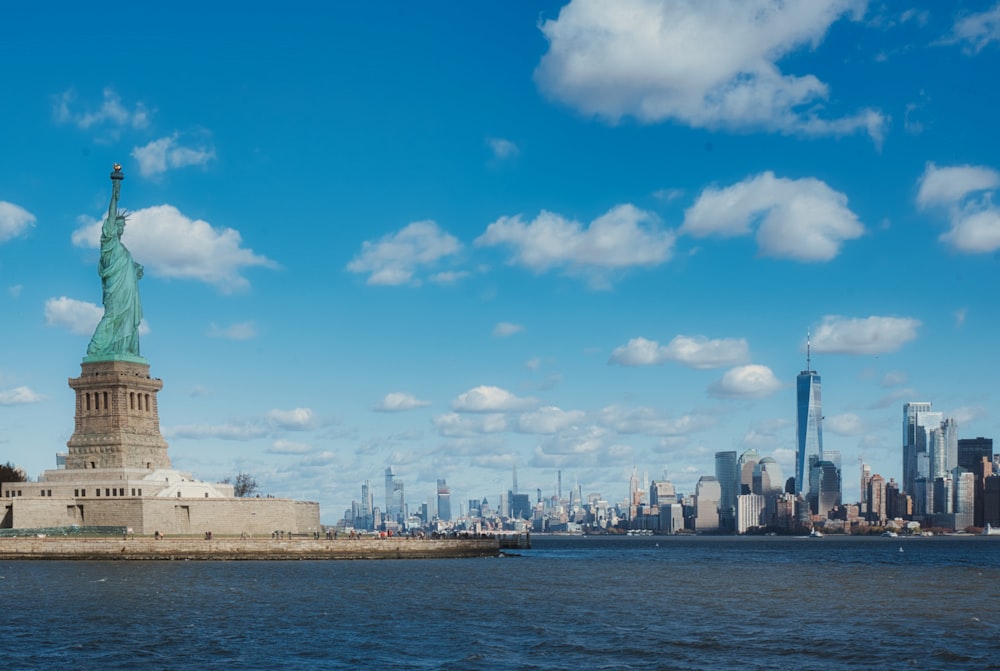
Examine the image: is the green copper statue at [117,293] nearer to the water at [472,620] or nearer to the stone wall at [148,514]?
the stone wall at [148,514]

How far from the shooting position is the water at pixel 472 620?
4762cm

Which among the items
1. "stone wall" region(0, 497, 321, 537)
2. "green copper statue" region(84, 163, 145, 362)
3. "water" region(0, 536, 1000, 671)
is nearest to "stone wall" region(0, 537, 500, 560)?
"stone wall" region(0, 497, 321, 537)

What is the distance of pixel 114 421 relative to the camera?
11981 cm

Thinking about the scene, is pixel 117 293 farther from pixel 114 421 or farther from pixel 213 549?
pixel 213 549

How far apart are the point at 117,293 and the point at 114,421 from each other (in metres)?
14.8

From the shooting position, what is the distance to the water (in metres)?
47.6

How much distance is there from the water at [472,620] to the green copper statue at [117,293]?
31784mm

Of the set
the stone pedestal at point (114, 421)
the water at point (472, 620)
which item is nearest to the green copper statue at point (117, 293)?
the stone pedestal at point (114, 421)

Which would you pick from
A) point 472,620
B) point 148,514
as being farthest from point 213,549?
point 472,620

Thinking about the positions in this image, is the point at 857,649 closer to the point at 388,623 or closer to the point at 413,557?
the point at 388,623

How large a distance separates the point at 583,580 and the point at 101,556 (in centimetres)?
4229

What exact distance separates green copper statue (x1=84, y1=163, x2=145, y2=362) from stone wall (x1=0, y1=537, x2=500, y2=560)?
24.6 meters

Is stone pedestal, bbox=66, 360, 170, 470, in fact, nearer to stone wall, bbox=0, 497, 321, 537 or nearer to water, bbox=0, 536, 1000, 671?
stone wall, bbox=0, 497, 321, 537

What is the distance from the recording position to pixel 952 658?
159ft
